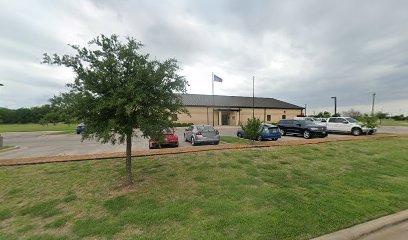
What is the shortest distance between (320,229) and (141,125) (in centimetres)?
399

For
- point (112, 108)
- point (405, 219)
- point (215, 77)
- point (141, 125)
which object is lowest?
point (405, 219)

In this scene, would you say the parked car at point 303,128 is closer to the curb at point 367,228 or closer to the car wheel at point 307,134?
the car wheel at point 307,134

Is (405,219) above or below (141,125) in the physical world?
below

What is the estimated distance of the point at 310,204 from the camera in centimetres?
487

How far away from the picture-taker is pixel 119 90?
5152 mm

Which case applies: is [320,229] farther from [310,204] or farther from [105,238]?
[105,238]

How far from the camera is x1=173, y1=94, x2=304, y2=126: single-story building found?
167ft

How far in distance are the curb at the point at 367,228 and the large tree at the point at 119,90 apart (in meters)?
3.98

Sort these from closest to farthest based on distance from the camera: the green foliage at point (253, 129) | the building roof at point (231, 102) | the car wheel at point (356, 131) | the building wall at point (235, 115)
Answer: the green foliage at point (253, 129) → the car wheel at point (356, 131) → the building wall at point (235, 115) → the building roof at point (231, 102)

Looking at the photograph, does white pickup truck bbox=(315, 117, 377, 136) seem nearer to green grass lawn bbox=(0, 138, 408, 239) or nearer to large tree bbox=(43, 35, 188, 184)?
green grass lawn bbox=(0, 138, 408, 239)

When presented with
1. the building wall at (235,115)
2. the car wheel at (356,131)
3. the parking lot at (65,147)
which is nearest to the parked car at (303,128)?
the parking lot at (65,147)

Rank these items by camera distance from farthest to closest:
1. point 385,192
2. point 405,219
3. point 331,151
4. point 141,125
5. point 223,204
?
point 331,151, point 385,192, point 141,125, point 223,204, point 405,219

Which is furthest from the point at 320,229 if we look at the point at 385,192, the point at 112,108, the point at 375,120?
the point at 375,120

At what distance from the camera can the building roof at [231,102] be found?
53.0 metres
